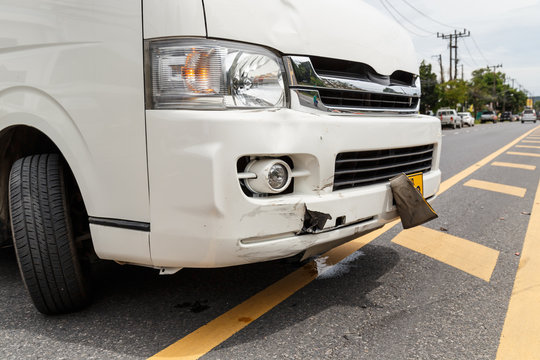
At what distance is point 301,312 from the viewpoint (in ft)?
7.16

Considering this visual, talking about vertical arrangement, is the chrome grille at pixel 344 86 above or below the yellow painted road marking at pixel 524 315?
above

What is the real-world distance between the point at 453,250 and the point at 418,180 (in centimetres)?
104

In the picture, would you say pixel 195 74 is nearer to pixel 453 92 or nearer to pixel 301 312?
pixel 301 312

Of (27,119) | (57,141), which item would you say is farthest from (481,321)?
(27,119)

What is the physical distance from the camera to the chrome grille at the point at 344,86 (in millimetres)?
1908

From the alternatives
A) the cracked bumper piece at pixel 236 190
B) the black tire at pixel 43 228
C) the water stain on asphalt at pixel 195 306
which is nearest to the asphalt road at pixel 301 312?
the water stain on asphalt at pixel 195 306

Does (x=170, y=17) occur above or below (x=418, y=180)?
above

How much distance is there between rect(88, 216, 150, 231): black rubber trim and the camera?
69.0 inches

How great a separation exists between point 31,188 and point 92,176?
37 cm

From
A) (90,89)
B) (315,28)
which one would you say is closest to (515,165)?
(315,28)

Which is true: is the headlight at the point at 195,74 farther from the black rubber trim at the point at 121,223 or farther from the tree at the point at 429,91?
the tree at the point at 429,91

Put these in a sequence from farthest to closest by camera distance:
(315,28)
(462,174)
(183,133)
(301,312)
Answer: (462,174)
(301,312)
(315,28)
(183,133)

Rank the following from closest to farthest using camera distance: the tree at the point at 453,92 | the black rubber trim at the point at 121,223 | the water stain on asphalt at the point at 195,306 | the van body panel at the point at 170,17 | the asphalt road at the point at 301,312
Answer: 1. the van body panel at the point at 170,17
2. the black rubber trim at the point at 121,223
3. the asphalt road at the point at 301,312
4. the water stain on asphalt at the point at 195,306
5. the tree at the point at 453,92

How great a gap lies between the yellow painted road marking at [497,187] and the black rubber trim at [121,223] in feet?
16.3
